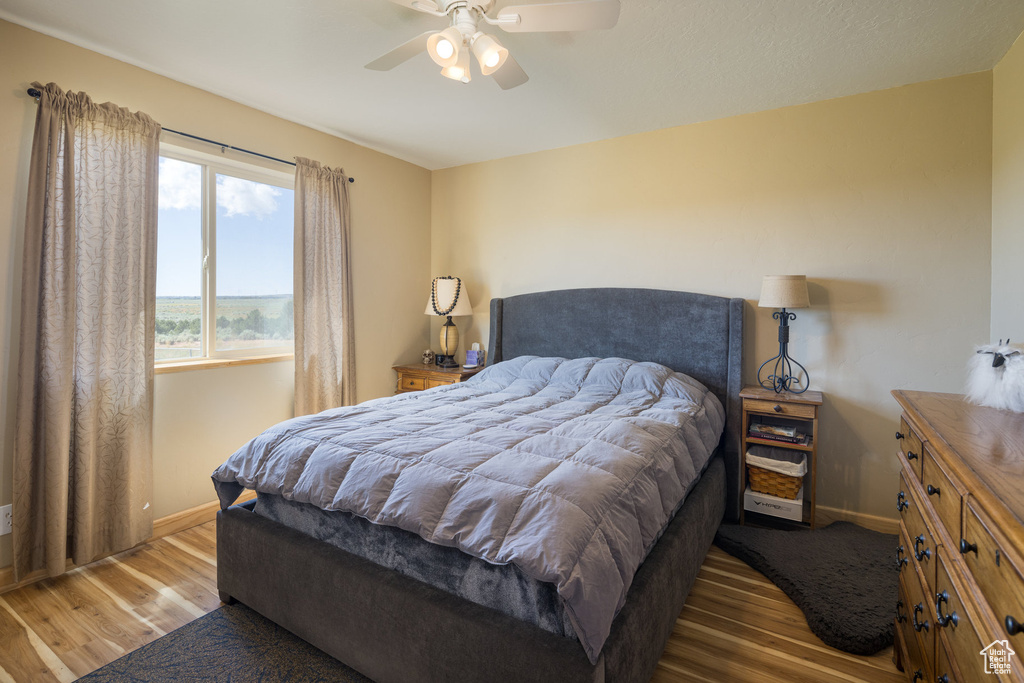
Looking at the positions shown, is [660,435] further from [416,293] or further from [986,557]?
[416,293]

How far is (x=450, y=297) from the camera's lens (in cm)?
415

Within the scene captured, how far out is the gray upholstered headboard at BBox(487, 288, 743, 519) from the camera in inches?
121

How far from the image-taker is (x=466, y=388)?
10.1 ft

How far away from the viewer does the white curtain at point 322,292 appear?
3.37 m

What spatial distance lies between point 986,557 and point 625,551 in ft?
2.53

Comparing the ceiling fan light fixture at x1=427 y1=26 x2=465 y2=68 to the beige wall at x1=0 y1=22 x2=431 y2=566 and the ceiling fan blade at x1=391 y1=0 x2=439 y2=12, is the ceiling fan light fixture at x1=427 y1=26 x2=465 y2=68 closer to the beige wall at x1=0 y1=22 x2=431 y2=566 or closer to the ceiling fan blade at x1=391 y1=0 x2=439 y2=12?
the ceiling fan blade at x1=391 y1=0 x2=439 y2=12

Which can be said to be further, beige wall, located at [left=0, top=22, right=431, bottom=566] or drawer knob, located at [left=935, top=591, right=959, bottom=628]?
beige wall, located at [left=0, top=22, right=431, bottom=566]

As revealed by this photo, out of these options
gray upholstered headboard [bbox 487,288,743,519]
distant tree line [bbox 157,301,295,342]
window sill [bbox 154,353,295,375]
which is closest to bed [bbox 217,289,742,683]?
gray upholstered headboard [bbox 487,288,743,519]

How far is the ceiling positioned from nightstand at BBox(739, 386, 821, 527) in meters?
1.74

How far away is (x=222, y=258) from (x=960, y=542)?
359cm

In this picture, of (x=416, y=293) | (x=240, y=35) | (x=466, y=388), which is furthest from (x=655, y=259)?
(x=240, y=35)

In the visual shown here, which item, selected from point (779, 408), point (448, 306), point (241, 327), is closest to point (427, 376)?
point (448, 306)

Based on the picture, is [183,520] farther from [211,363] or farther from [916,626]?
[916,626]

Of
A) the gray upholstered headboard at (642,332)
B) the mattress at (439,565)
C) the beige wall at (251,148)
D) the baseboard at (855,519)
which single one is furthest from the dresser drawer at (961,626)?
the beige wall at (251,148)
